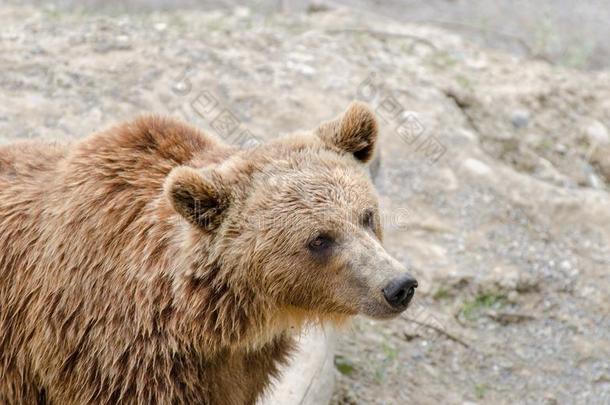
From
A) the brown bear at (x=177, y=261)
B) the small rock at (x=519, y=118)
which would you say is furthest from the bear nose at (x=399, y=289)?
the small rock at (x=519, y=118)

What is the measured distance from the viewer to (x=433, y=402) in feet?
19.1

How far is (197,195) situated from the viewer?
3.88m

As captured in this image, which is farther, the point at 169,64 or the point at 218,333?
the point at 169,64

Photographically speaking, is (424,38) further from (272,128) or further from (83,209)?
(83,209)

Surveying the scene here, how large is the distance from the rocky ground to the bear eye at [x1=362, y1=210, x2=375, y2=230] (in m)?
1.86

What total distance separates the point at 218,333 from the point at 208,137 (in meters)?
0.97

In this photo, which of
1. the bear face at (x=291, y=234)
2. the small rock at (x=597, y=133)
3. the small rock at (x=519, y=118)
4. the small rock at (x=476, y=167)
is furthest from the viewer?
the small rock at (x=597, y=133)

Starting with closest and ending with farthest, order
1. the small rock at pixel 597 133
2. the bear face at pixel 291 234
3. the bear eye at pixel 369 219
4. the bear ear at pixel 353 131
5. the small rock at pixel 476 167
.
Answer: the bear face at pixel 291 234, the bear eye at pixel 369 219, the bear ear at pixel 353 131, the small rock at pixel 476 167, the small rock at pixel 597 133

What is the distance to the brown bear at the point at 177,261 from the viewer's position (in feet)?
13.1

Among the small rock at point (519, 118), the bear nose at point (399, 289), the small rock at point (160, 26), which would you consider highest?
the bear nose at point (399, 289)

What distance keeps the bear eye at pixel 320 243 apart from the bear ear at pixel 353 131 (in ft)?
1.75

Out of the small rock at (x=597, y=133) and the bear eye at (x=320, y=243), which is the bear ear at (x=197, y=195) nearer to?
the bear eye at (x=320, y=243)

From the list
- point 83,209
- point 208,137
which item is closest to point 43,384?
point 83,209

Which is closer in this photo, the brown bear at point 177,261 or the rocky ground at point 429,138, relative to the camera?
the brown bear at point 177,261
